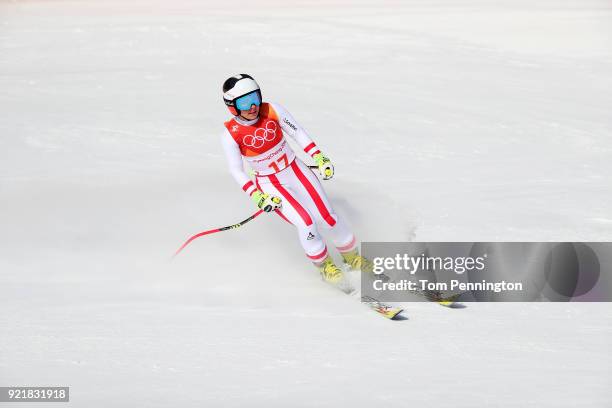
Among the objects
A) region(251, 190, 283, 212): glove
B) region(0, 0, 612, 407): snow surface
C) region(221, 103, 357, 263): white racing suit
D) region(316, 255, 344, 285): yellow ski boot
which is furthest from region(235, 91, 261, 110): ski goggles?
region(0, 0, 612, 407): snow surface

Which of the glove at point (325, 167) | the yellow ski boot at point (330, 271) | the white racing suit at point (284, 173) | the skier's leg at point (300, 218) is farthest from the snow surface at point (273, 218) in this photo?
the glove at point (325, 167)

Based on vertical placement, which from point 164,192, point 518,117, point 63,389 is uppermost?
point 518,117

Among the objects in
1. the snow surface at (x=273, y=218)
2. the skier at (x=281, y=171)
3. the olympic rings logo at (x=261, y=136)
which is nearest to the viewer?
the snow surface at (x=273, y=218)

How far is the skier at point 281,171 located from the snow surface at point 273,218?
46 centimetres

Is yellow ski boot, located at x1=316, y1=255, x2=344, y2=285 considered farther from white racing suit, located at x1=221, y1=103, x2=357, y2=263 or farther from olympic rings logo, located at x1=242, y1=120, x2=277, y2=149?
olympic rings logo, located at x1=242, y1=120, x2=277, y2=149

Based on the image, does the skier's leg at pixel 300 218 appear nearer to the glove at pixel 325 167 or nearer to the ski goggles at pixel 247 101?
the glove at pixel 325 167

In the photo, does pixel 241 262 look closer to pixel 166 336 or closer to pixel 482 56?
pixel 166 336

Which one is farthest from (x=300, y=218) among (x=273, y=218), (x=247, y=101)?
(x=273, y=218)

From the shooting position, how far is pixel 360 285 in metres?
7.36

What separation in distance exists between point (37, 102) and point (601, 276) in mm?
8811

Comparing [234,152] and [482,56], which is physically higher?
[482,56]

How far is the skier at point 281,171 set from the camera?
696cm

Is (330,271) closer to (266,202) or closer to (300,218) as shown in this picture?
(300,218)

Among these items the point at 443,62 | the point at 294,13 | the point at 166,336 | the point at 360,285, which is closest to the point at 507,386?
the point at 360,285
